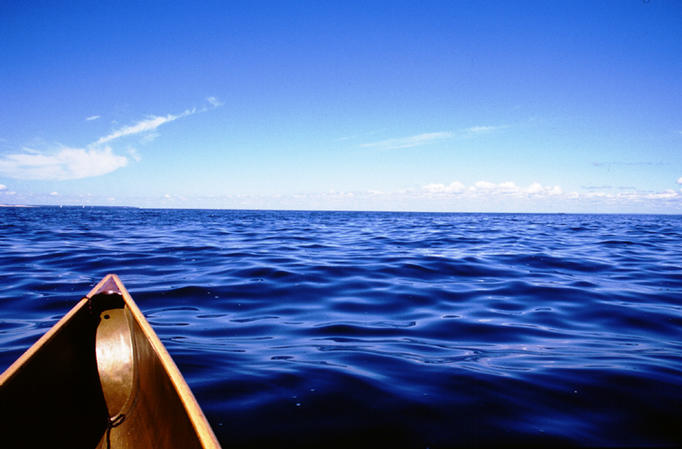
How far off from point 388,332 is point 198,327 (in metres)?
2.38

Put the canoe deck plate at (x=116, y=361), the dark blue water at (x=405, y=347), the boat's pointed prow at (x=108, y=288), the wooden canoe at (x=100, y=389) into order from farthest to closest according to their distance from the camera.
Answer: the boat's pointed prow at (x=108, y=288), the canoe deck plate at (x=116, y=361), the dark blue water at (x=405, y=347), the wooden canoe at (x=100, y=389)

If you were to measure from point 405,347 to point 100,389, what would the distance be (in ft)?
9.07

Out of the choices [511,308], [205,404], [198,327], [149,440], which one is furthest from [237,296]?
[511,308]

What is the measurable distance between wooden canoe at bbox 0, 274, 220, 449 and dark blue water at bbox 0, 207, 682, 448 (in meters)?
0.46

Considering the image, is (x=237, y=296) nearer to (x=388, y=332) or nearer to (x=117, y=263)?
(x=388, y=332)

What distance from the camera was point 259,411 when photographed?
2549 mm

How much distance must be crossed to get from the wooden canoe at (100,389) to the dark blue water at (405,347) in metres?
0.46

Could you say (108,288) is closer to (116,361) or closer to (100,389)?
(116,361)

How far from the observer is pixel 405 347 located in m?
3.87

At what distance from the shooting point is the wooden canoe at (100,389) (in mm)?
1778

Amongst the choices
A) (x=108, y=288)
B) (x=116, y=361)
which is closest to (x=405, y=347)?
(x=116, y=361)

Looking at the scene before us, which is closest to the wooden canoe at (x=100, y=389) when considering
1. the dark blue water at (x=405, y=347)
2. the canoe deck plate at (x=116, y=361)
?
the canoe deck plate at (x=116, y=361)

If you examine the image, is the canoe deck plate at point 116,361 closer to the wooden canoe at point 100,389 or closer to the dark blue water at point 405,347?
the wooden canoe at point 100,389

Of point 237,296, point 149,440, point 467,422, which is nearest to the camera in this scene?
point 149,440
